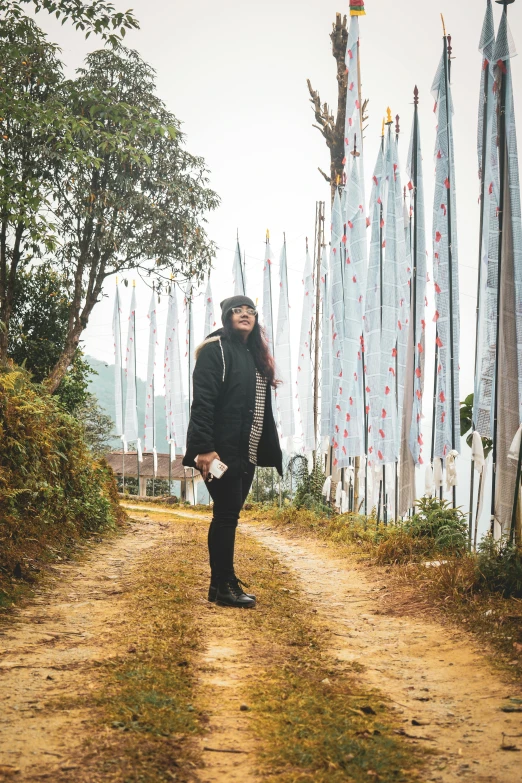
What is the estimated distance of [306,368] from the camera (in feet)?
50.1

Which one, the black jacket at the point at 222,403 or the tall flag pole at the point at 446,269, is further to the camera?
the tall flag pole at the point at 446,269

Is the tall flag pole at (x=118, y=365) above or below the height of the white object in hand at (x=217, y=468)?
above

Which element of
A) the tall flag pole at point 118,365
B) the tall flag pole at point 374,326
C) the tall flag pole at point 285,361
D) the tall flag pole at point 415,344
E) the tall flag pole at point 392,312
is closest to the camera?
the tall flag pole at point 415,344

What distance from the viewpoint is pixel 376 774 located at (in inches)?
71.7

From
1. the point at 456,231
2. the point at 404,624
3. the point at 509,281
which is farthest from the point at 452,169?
the point at 404,624

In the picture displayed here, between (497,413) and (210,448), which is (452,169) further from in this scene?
(210,448)

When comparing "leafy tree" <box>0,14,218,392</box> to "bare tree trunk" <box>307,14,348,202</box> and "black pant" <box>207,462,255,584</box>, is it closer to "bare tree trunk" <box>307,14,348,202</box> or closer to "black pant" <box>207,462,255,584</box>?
"bare tree trunk" <box>307,14,348,202</box>

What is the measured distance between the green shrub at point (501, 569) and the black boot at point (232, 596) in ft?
4.69

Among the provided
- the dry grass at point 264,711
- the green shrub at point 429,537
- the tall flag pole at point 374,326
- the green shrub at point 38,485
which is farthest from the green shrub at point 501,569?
the tall flag pole at point 374,326

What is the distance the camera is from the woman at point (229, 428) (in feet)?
13.2

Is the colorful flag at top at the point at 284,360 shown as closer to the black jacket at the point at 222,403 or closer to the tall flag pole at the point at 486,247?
the tall flag pole at the point at 486,247

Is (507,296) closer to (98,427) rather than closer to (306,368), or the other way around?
(306,368)

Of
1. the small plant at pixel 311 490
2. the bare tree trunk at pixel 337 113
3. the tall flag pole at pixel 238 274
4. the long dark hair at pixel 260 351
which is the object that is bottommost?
the small plant at pixel 311 490

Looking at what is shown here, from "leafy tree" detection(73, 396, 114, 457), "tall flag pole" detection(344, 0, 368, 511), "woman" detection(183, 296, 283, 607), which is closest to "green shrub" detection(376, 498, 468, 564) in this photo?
"woman" detection(183, 296, 283, 607)
